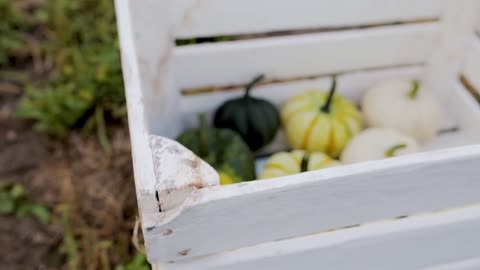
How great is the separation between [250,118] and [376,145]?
0.23 metres

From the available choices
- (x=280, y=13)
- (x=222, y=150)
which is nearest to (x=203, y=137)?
(x=222, y=150)

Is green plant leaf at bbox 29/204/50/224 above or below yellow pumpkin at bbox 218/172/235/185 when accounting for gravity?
below

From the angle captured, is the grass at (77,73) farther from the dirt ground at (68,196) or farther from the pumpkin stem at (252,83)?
the pumpkin stem at (252,83)

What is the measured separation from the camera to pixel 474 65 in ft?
3.67

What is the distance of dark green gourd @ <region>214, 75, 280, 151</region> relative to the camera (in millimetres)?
1062

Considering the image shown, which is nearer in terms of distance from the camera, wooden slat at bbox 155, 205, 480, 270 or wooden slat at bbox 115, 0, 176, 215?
wooden slat at bbox 115, 0, 176, 215

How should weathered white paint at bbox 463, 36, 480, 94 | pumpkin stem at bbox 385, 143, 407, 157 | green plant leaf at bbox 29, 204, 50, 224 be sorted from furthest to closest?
green plant leaf at bbox 29, 204, 50, 224 < weathered white paint at bbox 463, 36, 480, 94 < pumpkin stem at bbox 385, 143, 407, 157

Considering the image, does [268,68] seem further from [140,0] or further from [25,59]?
[25,59]

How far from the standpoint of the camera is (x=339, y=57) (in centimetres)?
113

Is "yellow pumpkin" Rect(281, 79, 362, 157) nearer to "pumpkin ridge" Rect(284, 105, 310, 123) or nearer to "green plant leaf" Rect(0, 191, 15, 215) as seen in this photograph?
"pumpkin ridge" Rect(284, 105, 310, 123)

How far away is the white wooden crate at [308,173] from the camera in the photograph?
0.56 metres

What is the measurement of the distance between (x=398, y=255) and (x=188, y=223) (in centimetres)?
30

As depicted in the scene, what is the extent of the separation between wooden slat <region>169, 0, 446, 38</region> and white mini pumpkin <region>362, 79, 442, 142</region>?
0.45ft

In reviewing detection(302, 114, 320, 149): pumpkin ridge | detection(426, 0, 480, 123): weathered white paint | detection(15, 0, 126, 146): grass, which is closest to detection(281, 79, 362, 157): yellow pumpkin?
detection(302, 114, 320, 149): pumpkin ridge
